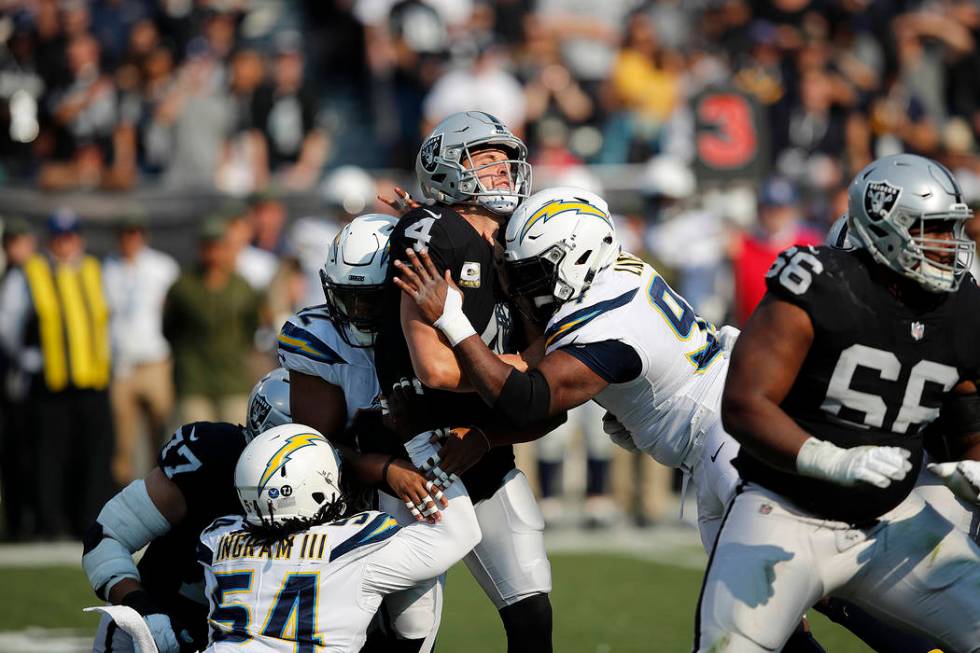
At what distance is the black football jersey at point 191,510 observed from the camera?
175 inches

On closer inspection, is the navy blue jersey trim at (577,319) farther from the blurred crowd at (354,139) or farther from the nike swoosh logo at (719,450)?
the blurred crowd at (354,139)

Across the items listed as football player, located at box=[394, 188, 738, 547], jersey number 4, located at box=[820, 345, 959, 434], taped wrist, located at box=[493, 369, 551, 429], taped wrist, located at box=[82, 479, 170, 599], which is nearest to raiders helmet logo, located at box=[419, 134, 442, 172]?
football player, located at box=[394, 188, 738, 547]

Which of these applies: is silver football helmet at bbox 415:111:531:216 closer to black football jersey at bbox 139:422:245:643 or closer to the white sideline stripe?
black football jersey at bbox 139:422:245:643

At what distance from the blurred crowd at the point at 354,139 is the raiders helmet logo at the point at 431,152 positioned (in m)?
4.56

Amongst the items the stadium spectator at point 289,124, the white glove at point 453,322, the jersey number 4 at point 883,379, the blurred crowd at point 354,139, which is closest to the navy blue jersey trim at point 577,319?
the white glove at point 453,322

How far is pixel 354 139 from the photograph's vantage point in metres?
13.0

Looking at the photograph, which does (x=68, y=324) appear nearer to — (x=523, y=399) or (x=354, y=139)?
(x=354, y=139)

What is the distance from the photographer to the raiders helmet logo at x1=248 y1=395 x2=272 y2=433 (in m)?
4.69

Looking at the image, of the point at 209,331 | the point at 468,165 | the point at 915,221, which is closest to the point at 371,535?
the point at 468,165

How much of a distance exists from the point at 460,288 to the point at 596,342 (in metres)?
0.49

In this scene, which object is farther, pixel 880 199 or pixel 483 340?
pixel 483 340

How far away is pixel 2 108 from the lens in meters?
11.1


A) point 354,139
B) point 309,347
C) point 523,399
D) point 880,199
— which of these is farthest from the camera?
point 354,139

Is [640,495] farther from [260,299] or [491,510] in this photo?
[491,510]
